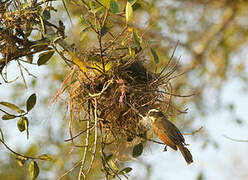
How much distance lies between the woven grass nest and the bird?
5 cm

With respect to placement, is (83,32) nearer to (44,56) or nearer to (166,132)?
(44,56)

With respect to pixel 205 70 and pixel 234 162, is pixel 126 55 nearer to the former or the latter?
pixel 205 70

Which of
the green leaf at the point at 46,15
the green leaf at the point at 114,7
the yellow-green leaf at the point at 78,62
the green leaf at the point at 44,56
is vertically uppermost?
the green leaf at the point at 46,15

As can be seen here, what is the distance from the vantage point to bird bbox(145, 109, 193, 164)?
1.27 m

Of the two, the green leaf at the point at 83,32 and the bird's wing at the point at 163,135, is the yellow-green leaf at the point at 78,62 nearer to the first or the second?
the green leaf at the point at 83,32

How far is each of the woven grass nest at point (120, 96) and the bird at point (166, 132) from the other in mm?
53

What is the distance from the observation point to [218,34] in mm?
5145

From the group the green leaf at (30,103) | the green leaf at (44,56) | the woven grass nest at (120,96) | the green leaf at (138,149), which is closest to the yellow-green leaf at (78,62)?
the woven grass nest at (120,96)

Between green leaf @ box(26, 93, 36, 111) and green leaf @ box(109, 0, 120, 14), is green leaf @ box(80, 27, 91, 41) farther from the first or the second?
green leaf @ box(26, 93, 36, 111)

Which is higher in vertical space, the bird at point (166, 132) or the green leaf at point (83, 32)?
the green leaf at point (83, 32)

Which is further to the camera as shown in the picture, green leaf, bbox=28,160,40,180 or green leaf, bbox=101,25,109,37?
green leaf, bbox=28,160,40,180

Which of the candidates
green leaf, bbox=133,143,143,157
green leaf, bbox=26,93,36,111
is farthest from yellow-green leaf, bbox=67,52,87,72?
green leaf, bbox=133,143,143,157

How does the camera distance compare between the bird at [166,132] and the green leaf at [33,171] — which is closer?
the bird at [166,132]

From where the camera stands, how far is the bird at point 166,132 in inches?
50.1
